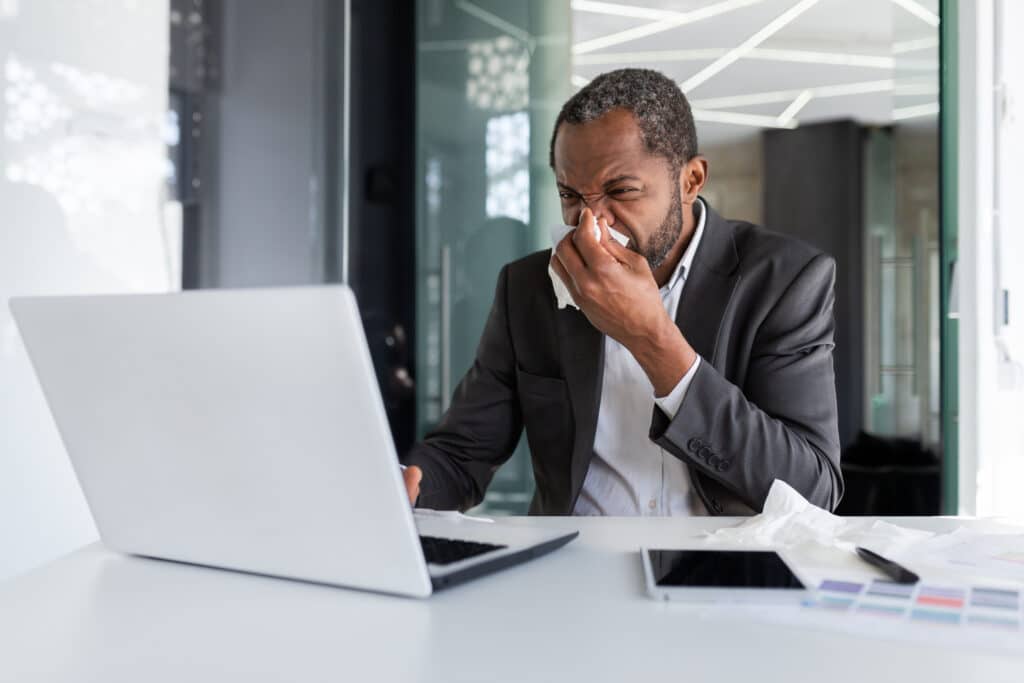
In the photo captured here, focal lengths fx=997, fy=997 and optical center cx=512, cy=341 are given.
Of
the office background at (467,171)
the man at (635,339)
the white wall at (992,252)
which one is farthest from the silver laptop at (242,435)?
the white wall at (992,252)

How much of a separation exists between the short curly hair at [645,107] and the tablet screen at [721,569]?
0.85 metres

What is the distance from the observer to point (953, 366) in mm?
2625

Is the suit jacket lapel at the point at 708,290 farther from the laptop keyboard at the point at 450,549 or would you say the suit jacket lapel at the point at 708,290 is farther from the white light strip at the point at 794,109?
the white light strip at the point at 794,109

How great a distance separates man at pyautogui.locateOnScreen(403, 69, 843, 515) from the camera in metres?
1.30

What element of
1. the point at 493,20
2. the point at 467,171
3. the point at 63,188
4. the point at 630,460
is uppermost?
the point at 493,20

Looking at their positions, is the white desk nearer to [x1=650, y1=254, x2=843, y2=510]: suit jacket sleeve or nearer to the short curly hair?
[x1=650, y1=254, x2=843, y2=510]: suit jacket sleeve

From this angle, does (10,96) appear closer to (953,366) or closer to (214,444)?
(214,444)

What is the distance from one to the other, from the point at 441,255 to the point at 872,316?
4.30ft

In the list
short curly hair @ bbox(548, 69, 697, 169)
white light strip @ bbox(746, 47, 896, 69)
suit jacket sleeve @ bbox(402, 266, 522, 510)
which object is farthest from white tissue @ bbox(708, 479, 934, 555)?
white light strip @ bbox(746, 47, 896, 69)

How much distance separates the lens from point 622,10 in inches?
116

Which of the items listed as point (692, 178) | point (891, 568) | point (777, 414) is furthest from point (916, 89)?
point (891, 568)

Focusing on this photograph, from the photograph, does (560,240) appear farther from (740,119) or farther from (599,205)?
(740,119)

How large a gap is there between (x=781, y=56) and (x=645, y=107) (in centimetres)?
144

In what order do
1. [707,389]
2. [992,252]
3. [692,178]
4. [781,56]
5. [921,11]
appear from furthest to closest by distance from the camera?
1. [781,56]
2. [921,11]
3. [992,252]
4. [692,178]
5. [707,389]
